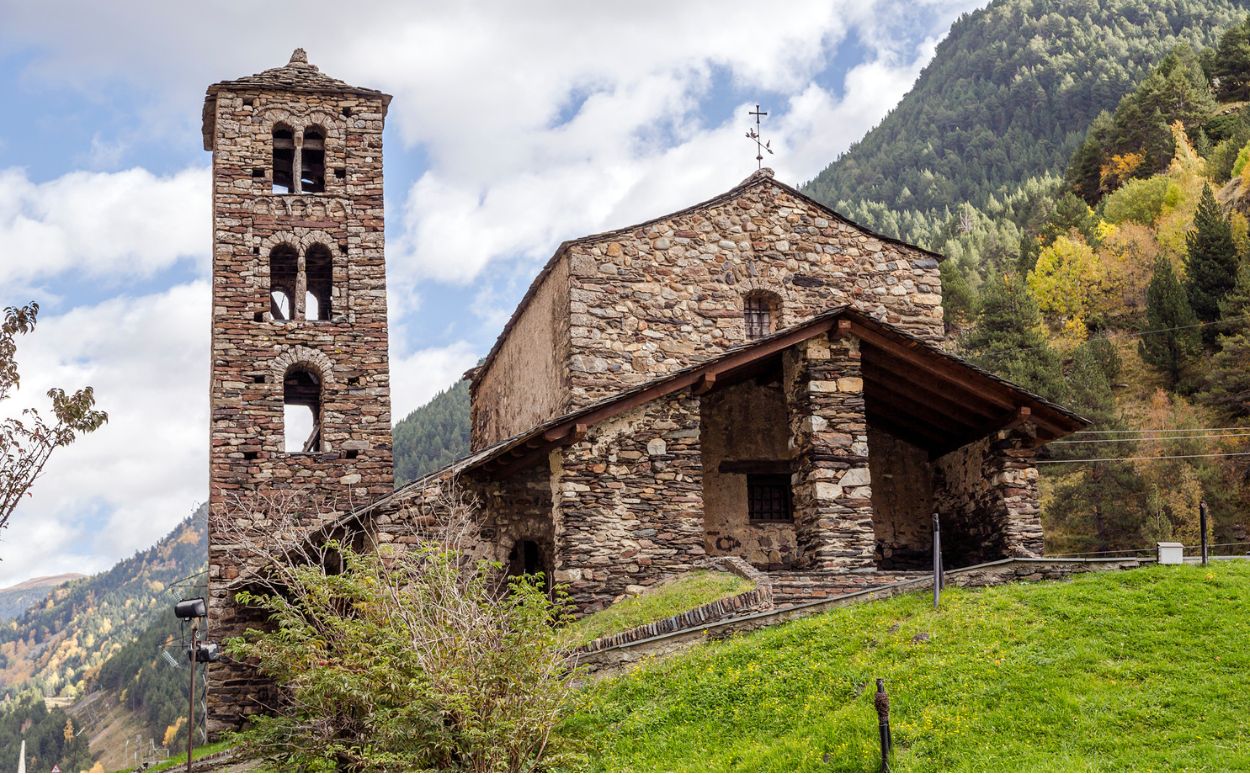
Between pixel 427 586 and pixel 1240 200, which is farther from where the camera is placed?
pixel 1240 200

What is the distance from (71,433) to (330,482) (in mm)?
8616

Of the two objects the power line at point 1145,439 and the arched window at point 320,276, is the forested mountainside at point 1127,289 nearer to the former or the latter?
the power line at point 1145,439

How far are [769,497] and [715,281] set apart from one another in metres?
4.33

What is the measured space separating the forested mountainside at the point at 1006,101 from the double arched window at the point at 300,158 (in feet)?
235

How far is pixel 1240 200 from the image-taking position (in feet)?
181

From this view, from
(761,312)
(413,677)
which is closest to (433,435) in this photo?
(761,312)

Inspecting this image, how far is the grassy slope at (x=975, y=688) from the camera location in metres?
10.6

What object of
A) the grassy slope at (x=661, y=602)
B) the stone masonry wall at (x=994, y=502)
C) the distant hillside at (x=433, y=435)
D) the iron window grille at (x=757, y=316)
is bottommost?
the grassy slope at (x=661, y=602)

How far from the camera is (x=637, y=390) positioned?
17.4m

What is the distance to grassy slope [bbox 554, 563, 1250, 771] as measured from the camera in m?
10.6

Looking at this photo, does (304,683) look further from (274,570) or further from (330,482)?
(330,482)

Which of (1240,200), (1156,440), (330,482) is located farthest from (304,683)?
(1240,200)

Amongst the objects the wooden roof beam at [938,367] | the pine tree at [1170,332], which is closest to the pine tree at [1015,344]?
the pine tree at [1170,332]

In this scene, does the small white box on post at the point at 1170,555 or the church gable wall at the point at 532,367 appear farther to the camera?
the church gable wall at the point at 532,367
